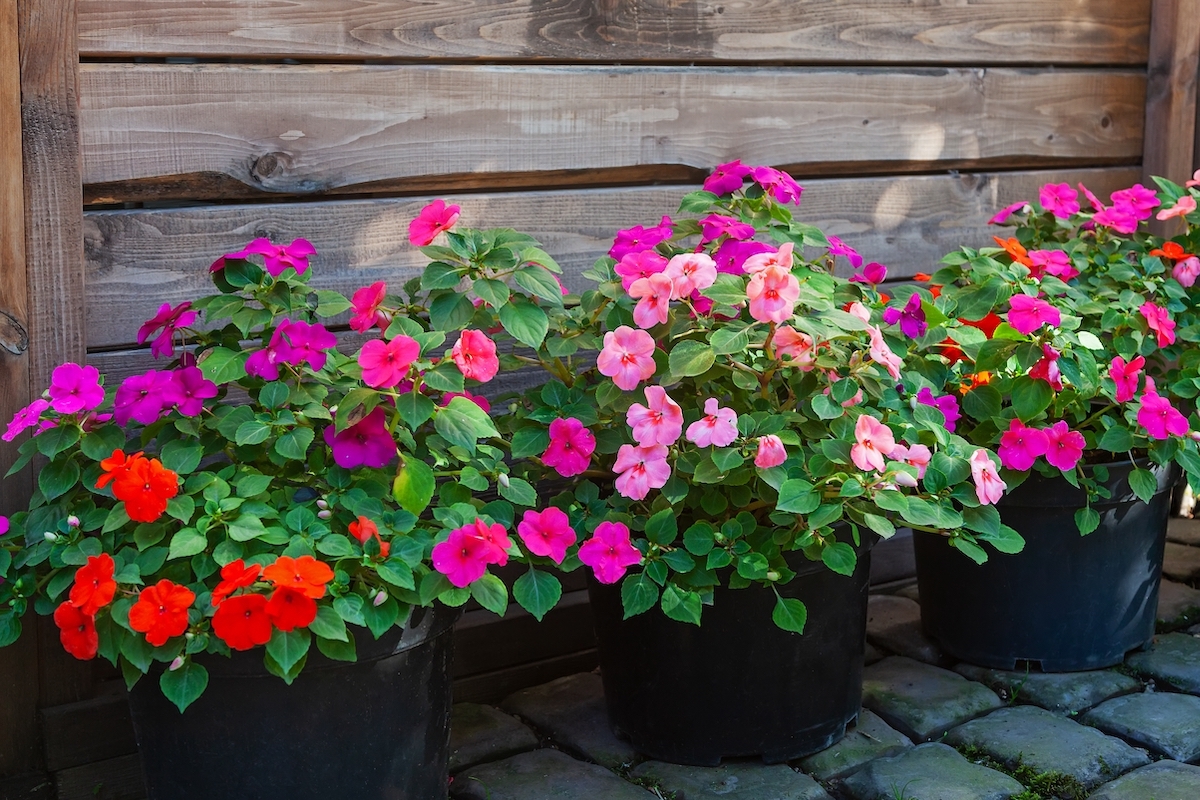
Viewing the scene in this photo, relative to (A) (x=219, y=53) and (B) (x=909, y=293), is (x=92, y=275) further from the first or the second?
(B) (x=909, y=293)

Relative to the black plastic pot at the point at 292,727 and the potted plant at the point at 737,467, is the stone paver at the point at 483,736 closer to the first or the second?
the potted plant at the point at 737,467

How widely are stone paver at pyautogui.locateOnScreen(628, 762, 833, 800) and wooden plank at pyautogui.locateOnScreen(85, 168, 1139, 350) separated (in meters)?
0.88

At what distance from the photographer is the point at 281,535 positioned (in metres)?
1.44

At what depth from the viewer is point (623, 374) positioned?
1600 mm

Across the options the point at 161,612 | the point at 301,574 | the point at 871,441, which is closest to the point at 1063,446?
the point at 871,441

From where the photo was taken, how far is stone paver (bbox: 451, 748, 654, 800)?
1836mm

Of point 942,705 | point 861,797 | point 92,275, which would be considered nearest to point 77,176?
point 92,275

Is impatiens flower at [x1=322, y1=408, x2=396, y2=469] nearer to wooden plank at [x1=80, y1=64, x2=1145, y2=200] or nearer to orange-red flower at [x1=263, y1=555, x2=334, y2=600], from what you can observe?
orange-red flower at [x1=263, y1=555, x2=334, y2=600]

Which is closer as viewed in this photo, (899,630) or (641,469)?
(641,469)

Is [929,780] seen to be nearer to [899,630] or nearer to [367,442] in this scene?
[899,630]

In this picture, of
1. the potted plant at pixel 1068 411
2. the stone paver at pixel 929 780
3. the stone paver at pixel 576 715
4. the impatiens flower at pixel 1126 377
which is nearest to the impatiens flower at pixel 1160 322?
the potted plant at pixel 1068 411

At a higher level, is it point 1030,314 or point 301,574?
point 1030,314

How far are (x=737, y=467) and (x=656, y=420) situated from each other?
0.48ft

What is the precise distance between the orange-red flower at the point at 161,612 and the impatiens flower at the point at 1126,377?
147 centimetres
